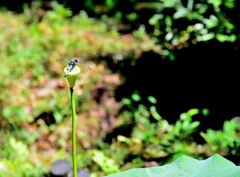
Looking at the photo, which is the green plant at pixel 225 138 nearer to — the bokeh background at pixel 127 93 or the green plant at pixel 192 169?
the bokeh background at pixel 127 93

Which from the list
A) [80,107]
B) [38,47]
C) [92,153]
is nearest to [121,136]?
[92,153]

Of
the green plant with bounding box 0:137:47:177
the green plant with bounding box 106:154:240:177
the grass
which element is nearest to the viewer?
the green plant with bounding box 106:154:240:177

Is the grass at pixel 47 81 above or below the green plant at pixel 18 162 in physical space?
above

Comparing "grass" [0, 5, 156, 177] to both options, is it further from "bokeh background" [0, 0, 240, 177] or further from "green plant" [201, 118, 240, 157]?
"green plant" [201, 118, 240, 157]

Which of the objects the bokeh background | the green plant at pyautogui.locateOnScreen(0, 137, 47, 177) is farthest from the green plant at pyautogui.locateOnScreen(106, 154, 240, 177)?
the green plant at pyautogui.locateOnScreen(0, 137, 47, 177)

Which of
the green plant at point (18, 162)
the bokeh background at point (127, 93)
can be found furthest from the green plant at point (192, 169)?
the green plant at point (18, 162)

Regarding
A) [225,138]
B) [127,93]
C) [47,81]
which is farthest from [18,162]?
[225,138]
